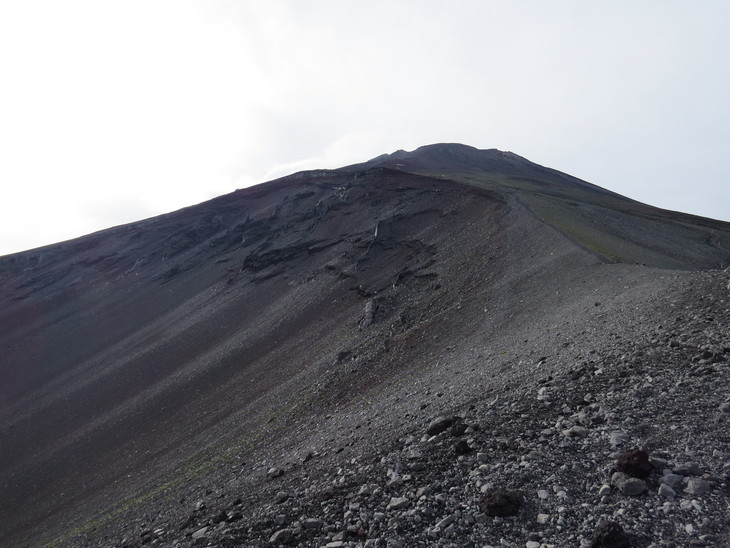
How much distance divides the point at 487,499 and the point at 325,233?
54020 millimetres

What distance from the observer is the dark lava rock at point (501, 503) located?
8.38 m

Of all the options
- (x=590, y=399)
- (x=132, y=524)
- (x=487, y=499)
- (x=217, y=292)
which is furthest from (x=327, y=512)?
(x=217, y=292)

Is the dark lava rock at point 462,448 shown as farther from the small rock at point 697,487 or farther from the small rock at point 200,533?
the small rock at point 200,533

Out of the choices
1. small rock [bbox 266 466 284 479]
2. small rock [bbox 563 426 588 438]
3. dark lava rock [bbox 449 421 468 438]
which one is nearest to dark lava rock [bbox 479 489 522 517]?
small rock [bbox 563 426 588 438]

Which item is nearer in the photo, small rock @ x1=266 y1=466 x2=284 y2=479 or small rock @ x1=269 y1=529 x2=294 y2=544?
small rock @ x1=269 y1=529 x2=294 y2=544

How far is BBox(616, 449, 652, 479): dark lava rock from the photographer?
26.9 feet

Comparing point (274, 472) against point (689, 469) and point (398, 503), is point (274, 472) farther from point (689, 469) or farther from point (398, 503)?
point (689, 469)

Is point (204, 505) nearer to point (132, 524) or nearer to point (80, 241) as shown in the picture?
point (132, 524)

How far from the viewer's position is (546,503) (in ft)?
27.3

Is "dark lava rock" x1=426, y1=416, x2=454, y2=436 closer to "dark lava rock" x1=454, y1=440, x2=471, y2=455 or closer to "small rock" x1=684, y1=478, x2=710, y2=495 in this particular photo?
"dark lava rock" x1=454, y1=440, x2=471, y2=455

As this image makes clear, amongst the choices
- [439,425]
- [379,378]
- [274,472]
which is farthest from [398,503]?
[379,378]

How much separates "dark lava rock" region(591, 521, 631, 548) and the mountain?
263 millimetres

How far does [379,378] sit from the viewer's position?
2505cm

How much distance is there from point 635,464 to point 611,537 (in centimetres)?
170
